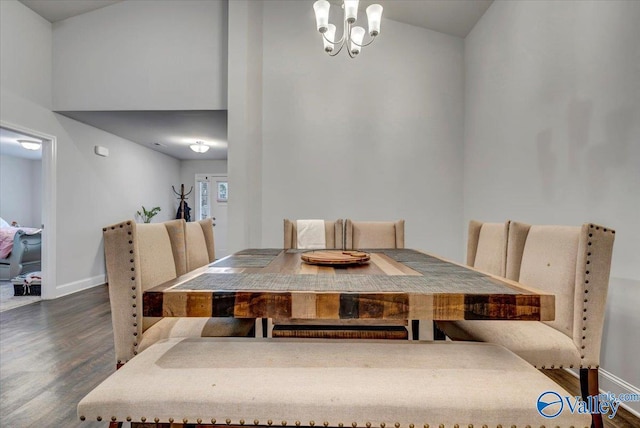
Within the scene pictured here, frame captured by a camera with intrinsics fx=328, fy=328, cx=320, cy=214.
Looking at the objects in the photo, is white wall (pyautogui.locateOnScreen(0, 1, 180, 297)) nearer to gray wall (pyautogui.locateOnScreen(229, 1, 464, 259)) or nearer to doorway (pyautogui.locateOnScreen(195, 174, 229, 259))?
doorway (pyautogui.locateOnScreen(195, 174, 229, 259))

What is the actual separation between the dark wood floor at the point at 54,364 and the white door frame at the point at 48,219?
1.13ft

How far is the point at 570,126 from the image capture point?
7.06 feet

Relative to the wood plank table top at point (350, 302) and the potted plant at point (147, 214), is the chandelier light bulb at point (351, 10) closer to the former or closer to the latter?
the wood plank table top at point (350, 302)

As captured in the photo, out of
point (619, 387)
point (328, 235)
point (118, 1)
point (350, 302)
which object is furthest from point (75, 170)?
point (619, 387)

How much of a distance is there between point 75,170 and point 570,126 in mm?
5246

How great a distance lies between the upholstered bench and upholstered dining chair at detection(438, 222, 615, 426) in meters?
0.40

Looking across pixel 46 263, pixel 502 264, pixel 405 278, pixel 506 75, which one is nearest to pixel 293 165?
pixel 506 75

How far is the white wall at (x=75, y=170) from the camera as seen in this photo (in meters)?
3.41

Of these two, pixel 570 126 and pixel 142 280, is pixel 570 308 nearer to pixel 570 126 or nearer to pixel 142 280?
pixel 570 126

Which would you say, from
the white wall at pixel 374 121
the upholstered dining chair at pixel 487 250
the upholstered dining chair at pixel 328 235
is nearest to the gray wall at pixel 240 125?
the white wall at pixel 374 121

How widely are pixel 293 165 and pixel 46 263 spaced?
3120mm

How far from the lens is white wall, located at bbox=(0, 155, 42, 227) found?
7.05 metres

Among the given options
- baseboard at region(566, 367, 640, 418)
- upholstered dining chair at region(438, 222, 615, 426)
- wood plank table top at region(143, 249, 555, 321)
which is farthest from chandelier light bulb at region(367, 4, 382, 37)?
baseboard at region(566, 367, 640, 418)

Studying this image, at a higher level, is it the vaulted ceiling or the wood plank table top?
the vaulted ceiling
